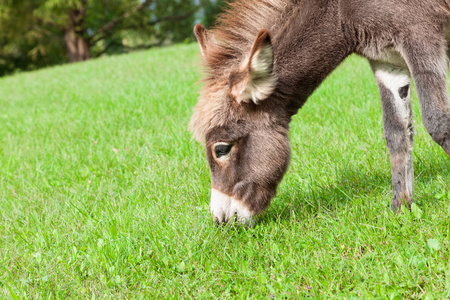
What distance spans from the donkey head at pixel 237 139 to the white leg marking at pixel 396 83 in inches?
31.7

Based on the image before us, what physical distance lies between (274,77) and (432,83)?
3.14ft

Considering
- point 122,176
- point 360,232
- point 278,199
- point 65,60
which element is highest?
point 360,232

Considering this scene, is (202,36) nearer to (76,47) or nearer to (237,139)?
(237,139)

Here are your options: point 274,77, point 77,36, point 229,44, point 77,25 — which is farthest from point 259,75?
point 77,36

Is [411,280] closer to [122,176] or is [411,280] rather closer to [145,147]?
[122,176]

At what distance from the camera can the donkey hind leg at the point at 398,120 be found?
3.08 metres

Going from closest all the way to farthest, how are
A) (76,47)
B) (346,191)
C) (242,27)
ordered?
(242,27) < (346,191) < (76,47)

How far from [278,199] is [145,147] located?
2.02 metres

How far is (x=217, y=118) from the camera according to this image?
2.85 meters

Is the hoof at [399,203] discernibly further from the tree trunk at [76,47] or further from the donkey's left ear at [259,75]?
the tree trunk at [76,47]

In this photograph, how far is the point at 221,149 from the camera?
2.89 metres

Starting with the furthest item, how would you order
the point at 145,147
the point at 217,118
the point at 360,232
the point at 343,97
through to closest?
the point at 343,97 < the point at 145,147 < the point at 217,118 < the point at 360,232

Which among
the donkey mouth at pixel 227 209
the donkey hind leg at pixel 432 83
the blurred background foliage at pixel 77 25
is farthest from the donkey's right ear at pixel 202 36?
the blurred background foliage at pixel 77 25

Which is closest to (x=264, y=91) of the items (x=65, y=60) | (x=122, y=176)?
(x=122, y=176)
